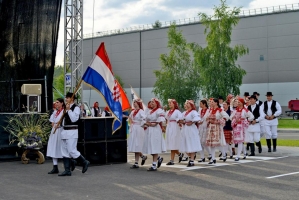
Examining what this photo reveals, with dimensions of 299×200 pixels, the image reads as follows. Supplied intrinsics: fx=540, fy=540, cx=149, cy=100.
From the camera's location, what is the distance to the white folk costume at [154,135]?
13.7 metres

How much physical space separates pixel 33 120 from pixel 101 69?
11.8 ft

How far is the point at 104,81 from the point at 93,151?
2214 mm

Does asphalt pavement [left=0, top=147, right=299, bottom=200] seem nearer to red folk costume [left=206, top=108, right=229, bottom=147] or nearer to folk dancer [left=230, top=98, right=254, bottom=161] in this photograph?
red folk costume [left=206, top=108, right=229, bottom=147]

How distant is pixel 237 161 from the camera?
15.1 metres

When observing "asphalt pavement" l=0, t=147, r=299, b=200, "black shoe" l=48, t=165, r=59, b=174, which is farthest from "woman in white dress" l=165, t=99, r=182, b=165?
"black shoe" l=48, t=165, r=59, b=174

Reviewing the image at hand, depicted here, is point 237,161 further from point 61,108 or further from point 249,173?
point 61,108

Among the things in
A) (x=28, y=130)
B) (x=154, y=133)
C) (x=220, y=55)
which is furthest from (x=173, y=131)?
(x=220, y=55)

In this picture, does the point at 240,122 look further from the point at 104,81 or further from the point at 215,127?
the point at 104,81

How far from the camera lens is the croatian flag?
13.5 m

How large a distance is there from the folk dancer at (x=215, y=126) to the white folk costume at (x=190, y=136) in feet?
2.03

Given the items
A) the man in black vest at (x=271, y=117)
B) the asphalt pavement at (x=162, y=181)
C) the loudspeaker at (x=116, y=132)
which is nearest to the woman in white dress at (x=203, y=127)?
the asphalt pavement at (x=162, y=181)

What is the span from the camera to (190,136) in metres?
14.2

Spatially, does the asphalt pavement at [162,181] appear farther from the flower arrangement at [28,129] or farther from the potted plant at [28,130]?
the flower arrangement at [28,129]

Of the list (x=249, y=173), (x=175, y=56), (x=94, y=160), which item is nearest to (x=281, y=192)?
(x=249, y=173)
